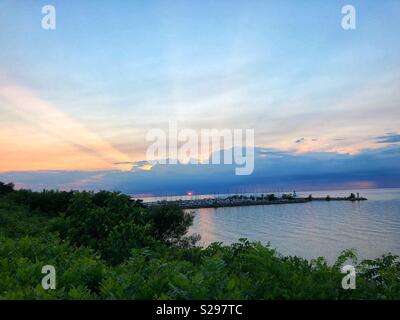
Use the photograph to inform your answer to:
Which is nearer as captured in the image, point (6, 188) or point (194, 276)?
point (194, 276)

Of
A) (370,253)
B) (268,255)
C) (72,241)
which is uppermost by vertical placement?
(268,255)

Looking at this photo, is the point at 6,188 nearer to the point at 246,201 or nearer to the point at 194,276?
the point at 194,276

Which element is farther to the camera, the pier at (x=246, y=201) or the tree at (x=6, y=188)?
the pier at (x=246, y=201)

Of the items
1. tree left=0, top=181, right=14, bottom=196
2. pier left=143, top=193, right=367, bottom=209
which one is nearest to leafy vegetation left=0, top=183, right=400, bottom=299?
tree left=0, top=181, right=14, bottom=196

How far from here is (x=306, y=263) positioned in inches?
215

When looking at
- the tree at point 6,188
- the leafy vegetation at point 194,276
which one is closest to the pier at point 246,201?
the tree at point 6,188

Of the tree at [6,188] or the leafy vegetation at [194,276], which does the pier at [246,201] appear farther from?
the leafy vegetation at [194,276]

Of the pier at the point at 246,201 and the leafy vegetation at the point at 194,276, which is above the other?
the leafy vegetation at the point at 194,276

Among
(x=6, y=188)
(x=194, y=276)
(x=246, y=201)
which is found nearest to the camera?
(x=194, y=276)

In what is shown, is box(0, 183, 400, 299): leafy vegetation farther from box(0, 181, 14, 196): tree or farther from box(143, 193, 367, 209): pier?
box(143, 193, 367, 209): pier

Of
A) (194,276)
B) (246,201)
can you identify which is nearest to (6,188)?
(194,276)
